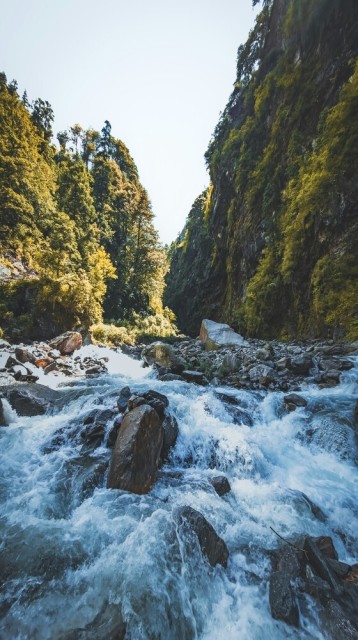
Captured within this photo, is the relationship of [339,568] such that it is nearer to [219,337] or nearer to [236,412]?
[236,412]

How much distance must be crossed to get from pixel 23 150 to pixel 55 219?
616 centimetres

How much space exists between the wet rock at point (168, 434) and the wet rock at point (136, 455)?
361mm

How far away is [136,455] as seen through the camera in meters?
3.95

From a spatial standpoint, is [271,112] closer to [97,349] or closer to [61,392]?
[97,349]

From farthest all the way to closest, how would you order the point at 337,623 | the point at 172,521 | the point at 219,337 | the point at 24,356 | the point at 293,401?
the point at 219,337 < the point at 24,356 < the point at 293,401 < the point at 172,521 < the point at 337,623

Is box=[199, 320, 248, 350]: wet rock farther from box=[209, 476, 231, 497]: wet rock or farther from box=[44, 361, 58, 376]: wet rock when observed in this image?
box=[209, 476, 231, 497]: wet rock

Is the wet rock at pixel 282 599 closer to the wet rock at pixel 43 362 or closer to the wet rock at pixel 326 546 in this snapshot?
the wet rock at pixel 326 546

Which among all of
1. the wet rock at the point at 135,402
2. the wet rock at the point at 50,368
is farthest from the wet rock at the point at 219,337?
the wet rock at the point at 135,402

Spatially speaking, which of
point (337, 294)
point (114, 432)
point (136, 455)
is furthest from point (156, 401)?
point (337, 294)

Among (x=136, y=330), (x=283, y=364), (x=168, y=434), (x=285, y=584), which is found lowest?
(x=285, y=584)

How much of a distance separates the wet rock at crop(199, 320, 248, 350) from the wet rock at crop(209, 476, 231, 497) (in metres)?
9.15

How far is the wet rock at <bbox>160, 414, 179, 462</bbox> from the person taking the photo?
4.75 meters

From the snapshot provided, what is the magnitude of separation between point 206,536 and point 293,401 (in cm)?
389

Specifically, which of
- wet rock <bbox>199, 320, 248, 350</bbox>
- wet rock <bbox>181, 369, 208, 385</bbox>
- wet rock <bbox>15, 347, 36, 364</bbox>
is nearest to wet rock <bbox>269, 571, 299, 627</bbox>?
wet rock <bbox>181, 369, 208, 385</bbox>
